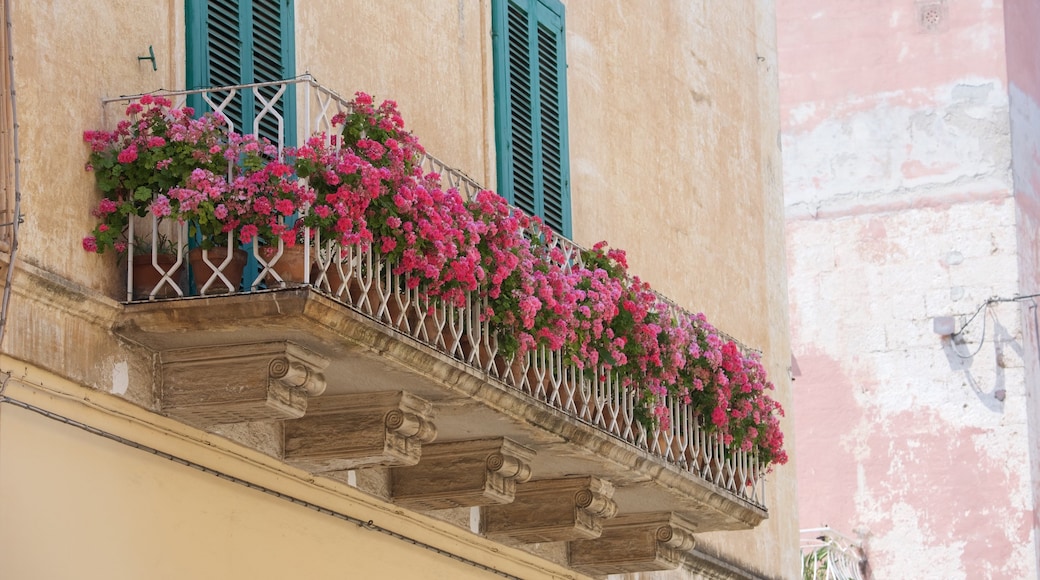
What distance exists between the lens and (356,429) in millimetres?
9453

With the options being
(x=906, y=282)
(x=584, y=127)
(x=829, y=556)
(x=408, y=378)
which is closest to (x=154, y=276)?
(x=408, y=378)

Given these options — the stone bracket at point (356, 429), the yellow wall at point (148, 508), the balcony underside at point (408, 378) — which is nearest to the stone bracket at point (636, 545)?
the balcony underside at point (408, 378)

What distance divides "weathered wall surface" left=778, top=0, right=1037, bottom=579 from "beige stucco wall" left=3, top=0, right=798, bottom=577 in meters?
5.42

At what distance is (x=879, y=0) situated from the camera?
857 inches

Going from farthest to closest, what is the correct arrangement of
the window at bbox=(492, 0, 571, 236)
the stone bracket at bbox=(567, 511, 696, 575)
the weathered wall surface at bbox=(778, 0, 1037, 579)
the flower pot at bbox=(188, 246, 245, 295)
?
the weathered wall surface at bbox=(778, 0, 1037, 579)
the stone bracket at bbox=(567, 511, 696, 575)
the window at bbox=(492, 0, 571, 236)
the flower pot at bbox=(188, 246, 245, 295)

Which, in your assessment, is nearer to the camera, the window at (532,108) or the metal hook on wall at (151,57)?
the metal hook on wall at (151,57)

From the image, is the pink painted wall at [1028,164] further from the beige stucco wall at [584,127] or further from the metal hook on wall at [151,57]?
the metal hook on wall at [151,57]

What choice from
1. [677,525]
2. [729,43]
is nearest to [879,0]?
[729,43]

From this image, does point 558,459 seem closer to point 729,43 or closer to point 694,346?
point 694,346

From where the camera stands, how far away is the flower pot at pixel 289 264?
8.30m

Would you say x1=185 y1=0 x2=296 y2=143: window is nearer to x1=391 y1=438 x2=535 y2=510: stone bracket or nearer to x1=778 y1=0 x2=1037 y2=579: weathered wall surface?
x1=391 y1=438 x2=535 y2=510: stone bracket

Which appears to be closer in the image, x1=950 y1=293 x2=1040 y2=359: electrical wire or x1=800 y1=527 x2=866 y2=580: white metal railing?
x1=800 y1=527 x2=866 y2=580: white metal railing

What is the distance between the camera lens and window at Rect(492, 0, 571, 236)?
1170 cm

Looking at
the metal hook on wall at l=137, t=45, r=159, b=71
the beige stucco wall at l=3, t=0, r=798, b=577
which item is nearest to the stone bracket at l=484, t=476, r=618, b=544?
the beige stucco wall at l=3, t=0, r=798, b=577
